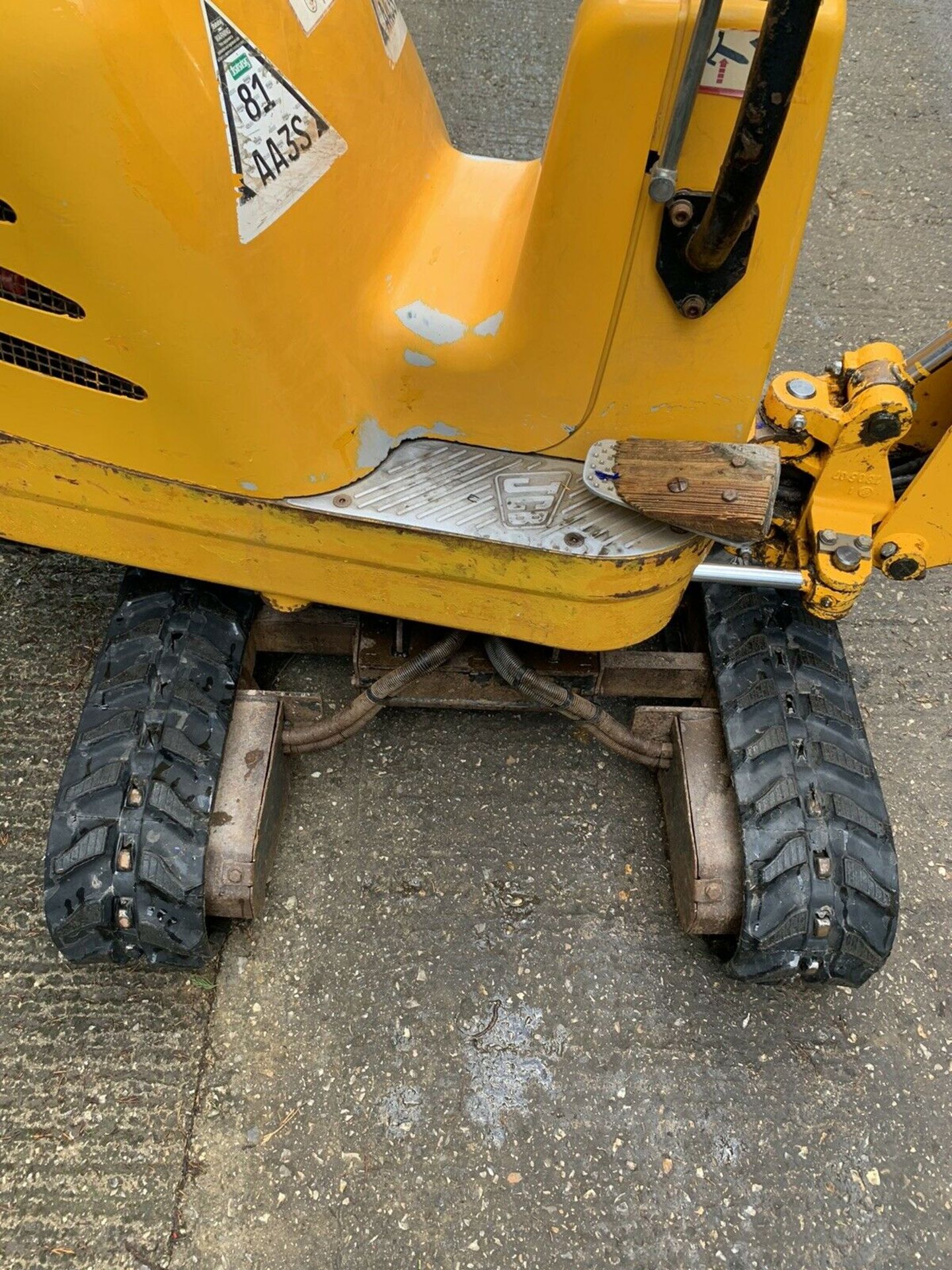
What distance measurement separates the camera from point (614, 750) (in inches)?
82.4

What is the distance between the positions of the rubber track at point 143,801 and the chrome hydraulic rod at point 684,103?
1.27 m

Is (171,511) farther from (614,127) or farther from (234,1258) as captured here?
(234,1258)

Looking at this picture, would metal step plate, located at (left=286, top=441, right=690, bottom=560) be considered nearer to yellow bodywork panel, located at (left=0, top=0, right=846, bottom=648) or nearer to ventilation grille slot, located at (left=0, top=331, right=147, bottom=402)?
yellow bodywork panel, located at (left=0, top=0, right=846, bottom=648)

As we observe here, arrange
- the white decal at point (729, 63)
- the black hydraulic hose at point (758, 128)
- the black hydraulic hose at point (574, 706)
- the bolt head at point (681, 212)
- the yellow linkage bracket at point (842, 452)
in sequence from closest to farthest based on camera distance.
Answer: the black hydraulic hose at point (758, 128) < the white decal at point (729, 63) < the bolt head at point (681, 212) < the yellow linkage bracket at point (842, 452) < the black hydraulic hose at point (574, 706)

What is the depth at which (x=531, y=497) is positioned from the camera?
5.27 ft

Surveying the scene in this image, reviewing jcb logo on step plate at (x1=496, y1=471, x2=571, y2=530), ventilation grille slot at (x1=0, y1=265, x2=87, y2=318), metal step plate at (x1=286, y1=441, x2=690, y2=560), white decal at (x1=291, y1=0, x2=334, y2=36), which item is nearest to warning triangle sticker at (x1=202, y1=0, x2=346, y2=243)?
white decal at (x1=291, y1=0, x2=334, y2=36)

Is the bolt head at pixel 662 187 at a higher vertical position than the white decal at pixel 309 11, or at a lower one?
lower

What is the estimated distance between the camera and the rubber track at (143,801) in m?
1.70

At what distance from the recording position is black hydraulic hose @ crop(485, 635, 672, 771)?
1957 millimetres

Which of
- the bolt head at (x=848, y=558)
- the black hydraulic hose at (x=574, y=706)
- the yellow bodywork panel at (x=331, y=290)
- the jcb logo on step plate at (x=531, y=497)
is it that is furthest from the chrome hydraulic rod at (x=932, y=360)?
the black hydraulic hose at (x=574, y=706)

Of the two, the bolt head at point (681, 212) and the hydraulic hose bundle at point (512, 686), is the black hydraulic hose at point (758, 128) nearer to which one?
the bolt head at point (681, 212)

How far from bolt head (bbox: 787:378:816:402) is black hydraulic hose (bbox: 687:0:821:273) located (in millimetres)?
490

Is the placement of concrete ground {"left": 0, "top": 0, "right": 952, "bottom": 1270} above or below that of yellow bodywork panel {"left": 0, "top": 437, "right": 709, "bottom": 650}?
below

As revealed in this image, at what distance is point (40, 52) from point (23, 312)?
38 cm
